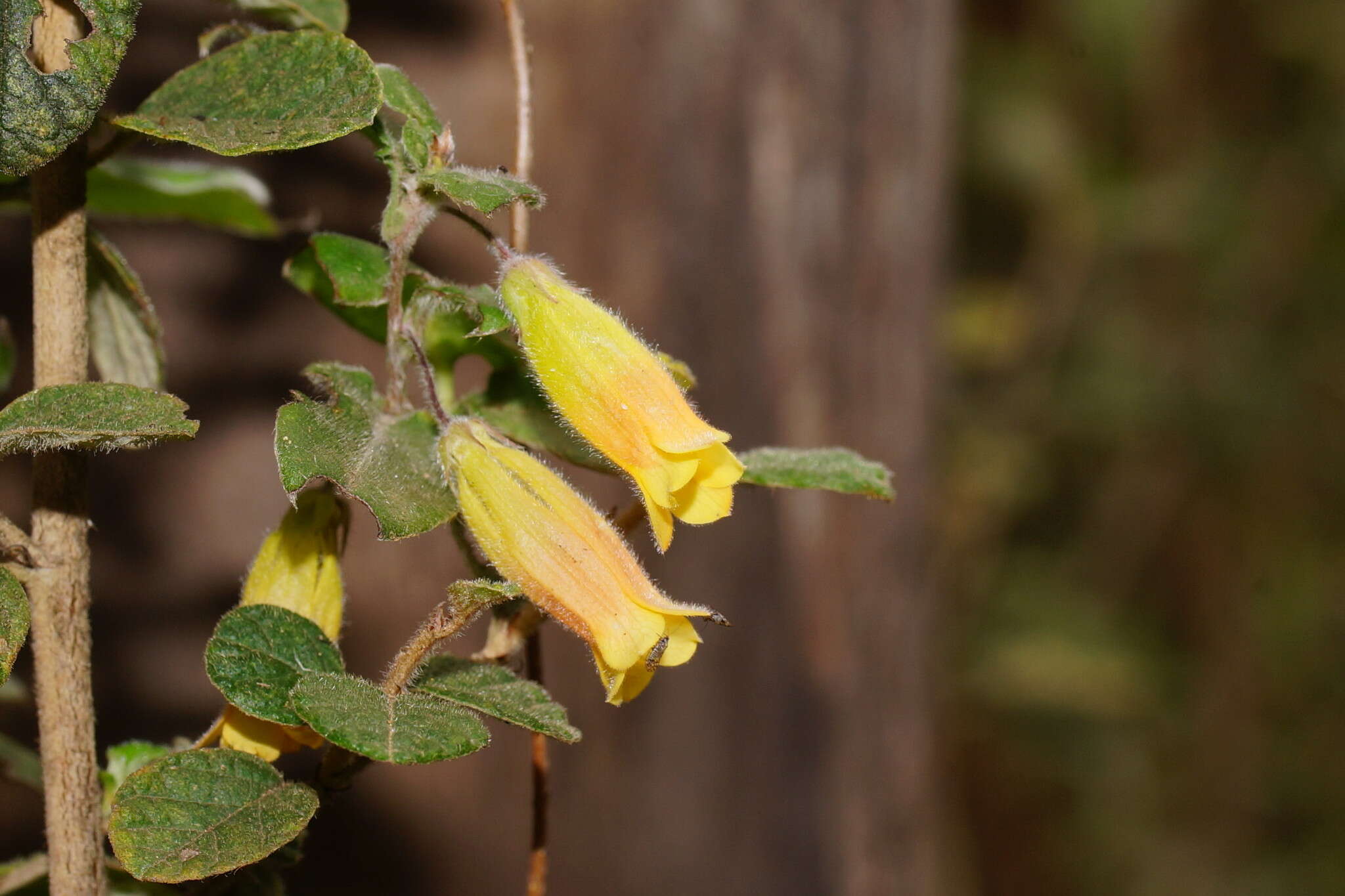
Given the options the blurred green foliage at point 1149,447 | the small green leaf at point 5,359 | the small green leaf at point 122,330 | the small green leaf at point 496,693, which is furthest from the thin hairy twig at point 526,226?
the blurred green foliage at point 1149,447

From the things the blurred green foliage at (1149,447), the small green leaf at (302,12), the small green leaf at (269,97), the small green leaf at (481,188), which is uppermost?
the small green leaf at (302,12)

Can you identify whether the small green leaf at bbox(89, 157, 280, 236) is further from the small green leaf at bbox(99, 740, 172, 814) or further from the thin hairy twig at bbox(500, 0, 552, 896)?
the small green leaf at bbox(99, 740, 172, 814)

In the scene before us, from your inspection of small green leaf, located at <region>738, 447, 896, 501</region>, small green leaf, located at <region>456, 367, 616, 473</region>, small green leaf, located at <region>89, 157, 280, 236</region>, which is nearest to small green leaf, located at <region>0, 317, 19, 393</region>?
small green leaf, located at <region>89, 157, 280, 236</region>

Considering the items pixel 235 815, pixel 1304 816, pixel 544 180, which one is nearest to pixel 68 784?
pixel 235 815

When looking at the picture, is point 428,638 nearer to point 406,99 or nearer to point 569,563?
point 569,563

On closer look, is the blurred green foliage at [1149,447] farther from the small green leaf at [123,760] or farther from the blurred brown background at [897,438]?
the small green leaf at [123,760]

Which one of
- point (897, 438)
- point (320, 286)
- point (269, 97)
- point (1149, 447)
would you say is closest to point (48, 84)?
point (269, 97)
